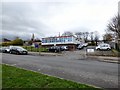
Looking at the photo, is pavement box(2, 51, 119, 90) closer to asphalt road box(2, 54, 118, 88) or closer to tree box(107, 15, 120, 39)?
asphalt road box(2, 54, 118, 88)

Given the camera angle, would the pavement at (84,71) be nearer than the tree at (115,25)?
Yes

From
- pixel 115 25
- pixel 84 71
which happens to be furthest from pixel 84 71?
pixel 115 25

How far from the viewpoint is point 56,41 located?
152 ft

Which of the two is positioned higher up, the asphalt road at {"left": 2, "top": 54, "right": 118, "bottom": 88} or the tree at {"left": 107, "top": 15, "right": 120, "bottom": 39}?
the tree at {"left": 107, "top": 15, "right": 120, "bottom": 39}

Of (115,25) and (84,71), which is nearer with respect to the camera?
(84,71)

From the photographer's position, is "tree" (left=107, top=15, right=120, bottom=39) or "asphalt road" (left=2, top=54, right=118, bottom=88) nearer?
"asphalt road" (left=2, top=54, right=118, bottom=88)

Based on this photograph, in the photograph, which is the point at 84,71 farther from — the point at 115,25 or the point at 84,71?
the point at 115,25

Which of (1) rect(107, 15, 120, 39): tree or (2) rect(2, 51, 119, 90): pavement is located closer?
(2) rect(2, 51, 119, 90): pavement

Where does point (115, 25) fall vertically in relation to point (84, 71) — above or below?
above

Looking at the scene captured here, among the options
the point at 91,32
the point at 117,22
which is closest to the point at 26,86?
the point at 117,22

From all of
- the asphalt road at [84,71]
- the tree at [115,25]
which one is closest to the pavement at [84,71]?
the asphalt road at [84,71]

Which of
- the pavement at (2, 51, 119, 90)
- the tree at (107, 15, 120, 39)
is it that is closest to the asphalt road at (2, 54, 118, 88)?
the pavement at (2, 51, 119, 90)

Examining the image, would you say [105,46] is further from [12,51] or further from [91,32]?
[91,32]

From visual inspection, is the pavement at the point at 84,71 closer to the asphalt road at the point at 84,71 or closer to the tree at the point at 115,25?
the asphalt road at the point at 84,71
